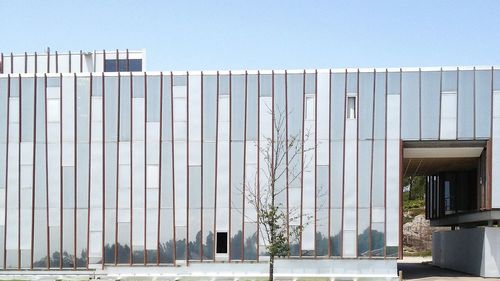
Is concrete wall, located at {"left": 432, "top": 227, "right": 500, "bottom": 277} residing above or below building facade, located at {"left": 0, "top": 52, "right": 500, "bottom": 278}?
below

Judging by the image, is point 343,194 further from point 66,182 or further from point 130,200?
point 66,182

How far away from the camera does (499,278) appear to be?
141 feet

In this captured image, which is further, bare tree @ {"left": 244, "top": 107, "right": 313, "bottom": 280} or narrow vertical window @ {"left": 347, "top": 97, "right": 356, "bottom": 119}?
narrow vertical window @ {"left": 347, "top": 97, "right": 356, "bottom": 119}

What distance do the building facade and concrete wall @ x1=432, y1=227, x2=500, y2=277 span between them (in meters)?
2.02

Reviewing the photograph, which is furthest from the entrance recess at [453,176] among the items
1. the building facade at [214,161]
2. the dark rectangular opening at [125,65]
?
the dark rectangular opening at [125,65]

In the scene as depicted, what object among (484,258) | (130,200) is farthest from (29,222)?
(484,258)

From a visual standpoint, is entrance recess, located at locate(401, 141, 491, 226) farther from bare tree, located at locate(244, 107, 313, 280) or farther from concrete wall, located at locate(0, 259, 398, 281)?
bare tree, located at locate(244, 107, 313, 280)

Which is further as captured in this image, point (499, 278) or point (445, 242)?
point (445, 242)

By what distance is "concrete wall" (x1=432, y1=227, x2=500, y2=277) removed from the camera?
43125mm

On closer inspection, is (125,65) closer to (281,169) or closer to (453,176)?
(281,169)

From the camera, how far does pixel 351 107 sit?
43250 mm

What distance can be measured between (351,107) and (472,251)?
1269 centimetres

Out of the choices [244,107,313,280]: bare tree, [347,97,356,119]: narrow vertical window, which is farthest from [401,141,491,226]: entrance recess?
[244,107,313,280]: bare tree

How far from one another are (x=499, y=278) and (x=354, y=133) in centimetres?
1182
